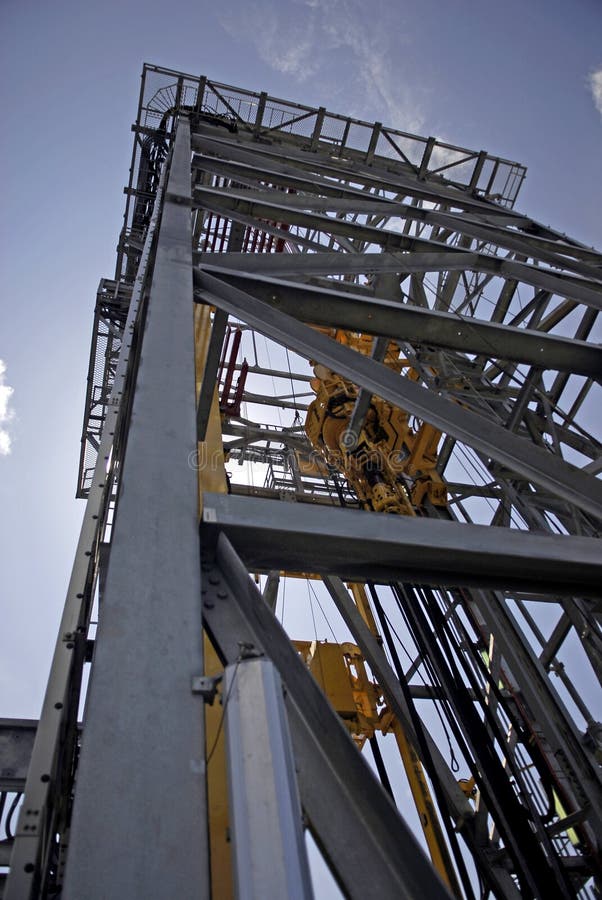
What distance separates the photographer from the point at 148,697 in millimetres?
1361

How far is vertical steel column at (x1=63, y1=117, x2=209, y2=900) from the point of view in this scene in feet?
3.67

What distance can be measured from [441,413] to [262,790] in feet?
5.98

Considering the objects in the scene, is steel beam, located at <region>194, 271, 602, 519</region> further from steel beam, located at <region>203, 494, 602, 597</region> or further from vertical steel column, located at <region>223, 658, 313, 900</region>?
vertical steel column, located at <region>223, 658, 313, 900</region>

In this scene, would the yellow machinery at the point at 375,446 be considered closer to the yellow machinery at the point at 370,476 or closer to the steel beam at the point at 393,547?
the yellow machinery at the point at 370,476

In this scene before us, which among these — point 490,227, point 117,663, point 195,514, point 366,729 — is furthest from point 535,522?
point 117,663

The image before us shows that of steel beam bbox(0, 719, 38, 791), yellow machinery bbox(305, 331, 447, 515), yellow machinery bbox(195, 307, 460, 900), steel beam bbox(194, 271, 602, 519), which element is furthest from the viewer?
yellow machinery bbox(305, 331, 447, 515)

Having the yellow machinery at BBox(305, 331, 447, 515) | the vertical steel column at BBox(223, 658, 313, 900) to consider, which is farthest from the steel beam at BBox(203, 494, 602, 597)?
the yellow machinery at BBox(305, 331, 447, 515)

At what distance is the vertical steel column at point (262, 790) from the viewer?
1.08m

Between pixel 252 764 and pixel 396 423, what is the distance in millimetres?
7131

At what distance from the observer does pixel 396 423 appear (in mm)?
8172

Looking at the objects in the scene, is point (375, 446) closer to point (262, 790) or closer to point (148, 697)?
point (148, 697)

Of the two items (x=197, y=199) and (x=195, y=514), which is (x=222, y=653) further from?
(x=197, y=199)

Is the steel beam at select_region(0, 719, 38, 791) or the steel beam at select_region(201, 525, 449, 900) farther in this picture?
the steel beam at select_region(0, 719, 38, 791)

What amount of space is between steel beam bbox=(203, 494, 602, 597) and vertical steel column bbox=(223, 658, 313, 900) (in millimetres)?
591
